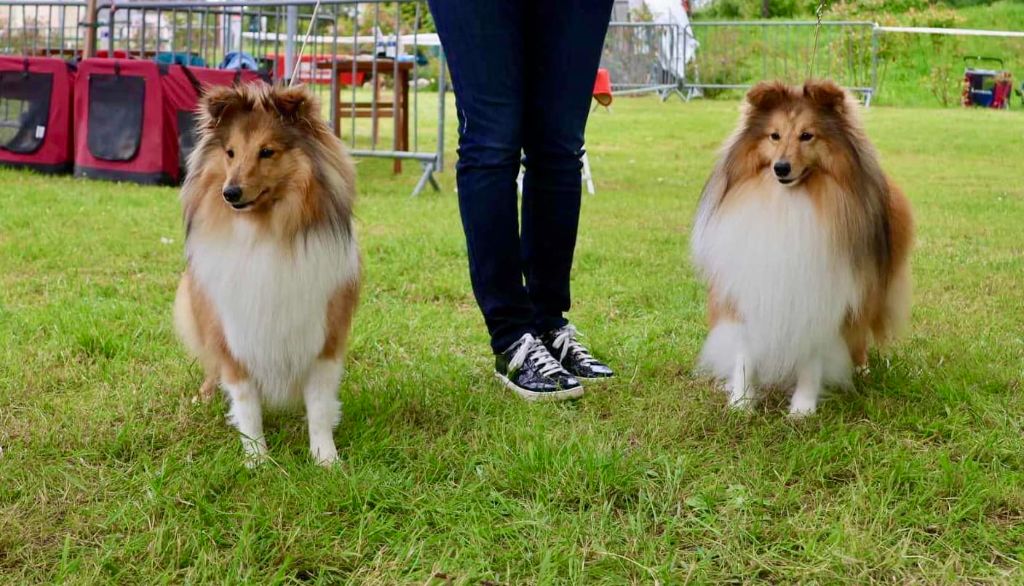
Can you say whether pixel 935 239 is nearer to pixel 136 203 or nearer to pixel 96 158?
pixel 136 203

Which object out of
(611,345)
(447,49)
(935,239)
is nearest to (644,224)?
(935,239)

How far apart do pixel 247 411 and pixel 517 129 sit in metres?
1.20

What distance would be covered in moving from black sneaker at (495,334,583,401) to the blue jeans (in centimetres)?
6

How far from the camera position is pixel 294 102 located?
8.35 feet

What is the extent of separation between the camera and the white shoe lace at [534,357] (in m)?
3.14

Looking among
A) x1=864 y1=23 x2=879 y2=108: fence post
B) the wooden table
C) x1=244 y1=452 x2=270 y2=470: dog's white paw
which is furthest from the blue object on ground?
x1=864 y1=23 x2=879 y2=108: fence post

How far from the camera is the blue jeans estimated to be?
2.91m

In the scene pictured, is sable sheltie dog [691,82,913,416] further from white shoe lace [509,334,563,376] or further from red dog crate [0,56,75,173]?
red dog crate [0,56,75,173]

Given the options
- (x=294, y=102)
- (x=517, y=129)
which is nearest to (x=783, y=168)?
(x=517, y=129)

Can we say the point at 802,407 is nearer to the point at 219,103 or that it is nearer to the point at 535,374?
the point at 535,374

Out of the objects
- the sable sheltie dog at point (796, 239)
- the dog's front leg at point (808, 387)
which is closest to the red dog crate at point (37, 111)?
the sable sheltie dog at point (796, 239)

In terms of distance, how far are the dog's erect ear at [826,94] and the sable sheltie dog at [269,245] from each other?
1.41 metres

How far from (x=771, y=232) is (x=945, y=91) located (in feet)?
61.9

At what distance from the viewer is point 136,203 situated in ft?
22.0
